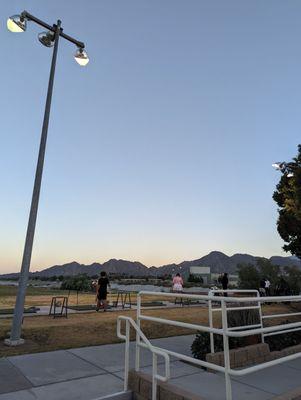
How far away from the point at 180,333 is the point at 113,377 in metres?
4.79

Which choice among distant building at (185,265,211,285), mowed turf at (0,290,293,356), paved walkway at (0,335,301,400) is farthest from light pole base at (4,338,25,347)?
distant building at (185,265,211,285)

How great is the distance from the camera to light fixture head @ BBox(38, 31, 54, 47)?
1037 cm

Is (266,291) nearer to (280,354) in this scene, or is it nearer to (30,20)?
(280,354)

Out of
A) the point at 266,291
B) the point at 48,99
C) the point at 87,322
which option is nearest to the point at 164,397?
the point at 87,322

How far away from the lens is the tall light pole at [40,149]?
862 cm

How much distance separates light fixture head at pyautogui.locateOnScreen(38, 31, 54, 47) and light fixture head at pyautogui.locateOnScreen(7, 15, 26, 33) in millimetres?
640

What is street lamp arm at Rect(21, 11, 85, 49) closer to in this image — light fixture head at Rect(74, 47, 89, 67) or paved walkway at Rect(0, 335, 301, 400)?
light fixture head at Rect(74, 47, 89, 67)

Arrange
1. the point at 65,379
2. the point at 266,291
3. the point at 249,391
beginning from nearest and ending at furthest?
the point at 249,391
the point at 65,379
the point at 266,291

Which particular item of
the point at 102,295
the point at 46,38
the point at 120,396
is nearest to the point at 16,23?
the point at 46,38

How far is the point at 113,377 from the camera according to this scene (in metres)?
6.50

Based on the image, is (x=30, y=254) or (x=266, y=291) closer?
(x=30, y=254)

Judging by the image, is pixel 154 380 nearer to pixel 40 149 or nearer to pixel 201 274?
pixel 40 149

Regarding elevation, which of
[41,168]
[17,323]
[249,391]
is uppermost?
[41,168]

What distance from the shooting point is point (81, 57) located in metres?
11.1
